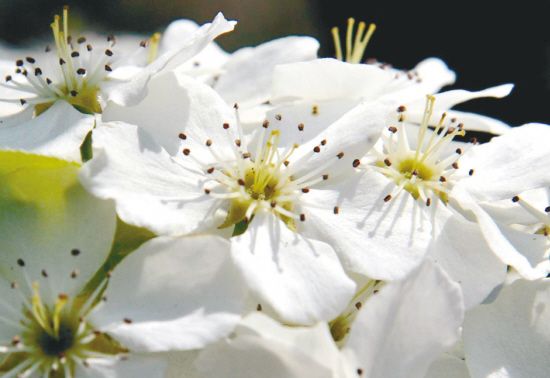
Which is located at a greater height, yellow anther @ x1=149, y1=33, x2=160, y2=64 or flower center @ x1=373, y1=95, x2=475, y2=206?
yellow anther @ x1=149, y1=33, x2=160, y2=64

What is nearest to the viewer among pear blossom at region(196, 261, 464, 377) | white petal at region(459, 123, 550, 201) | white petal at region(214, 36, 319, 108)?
pear blossom at region(196, 261, 464, 377)

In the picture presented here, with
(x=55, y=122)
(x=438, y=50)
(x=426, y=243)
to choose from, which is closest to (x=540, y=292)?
(x=426, y=243)

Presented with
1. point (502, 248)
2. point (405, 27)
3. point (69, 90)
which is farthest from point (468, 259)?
point (405, 27)

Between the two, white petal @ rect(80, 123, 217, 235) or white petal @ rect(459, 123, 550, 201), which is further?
white petal @ rect(459, 123, 550, 201)

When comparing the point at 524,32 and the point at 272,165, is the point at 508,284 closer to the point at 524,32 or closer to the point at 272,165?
the point at 272,165

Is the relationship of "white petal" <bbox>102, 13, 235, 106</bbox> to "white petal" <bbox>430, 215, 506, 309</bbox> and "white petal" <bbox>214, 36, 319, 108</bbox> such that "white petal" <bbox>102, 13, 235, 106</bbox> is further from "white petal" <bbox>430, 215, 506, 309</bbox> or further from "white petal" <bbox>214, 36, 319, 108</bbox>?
"white petal" <bbox>430, 215, 506, 309</bbox>

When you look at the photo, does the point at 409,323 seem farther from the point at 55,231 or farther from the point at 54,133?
the point at 54,133

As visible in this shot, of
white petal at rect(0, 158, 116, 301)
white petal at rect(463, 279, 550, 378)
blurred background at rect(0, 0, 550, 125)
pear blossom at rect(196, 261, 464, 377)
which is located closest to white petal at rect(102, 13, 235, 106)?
white petal at rect(0, 158, 116, 301)
